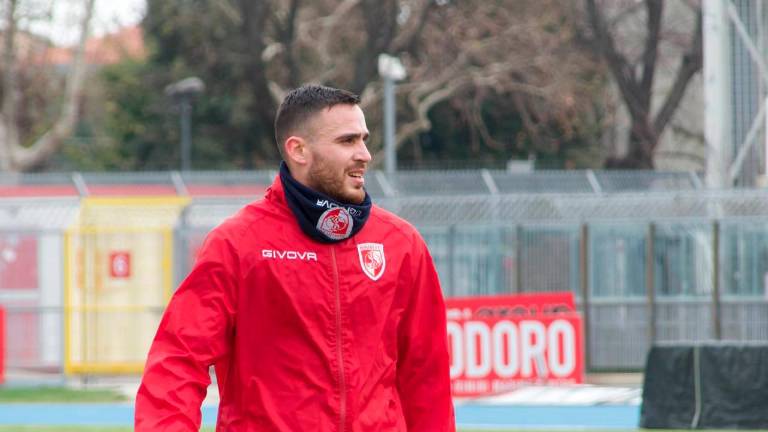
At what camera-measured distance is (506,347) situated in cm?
2014

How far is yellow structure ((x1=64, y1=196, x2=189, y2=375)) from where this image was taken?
22.7 metres

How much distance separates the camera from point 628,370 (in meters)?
22.3

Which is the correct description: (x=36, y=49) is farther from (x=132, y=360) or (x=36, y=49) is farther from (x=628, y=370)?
(x=628, y=370)

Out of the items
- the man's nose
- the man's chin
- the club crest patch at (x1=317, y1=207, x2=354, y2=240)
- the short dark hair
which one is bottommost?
the club crest patch at (x1=317, y1=207, x2=354, y2=240)

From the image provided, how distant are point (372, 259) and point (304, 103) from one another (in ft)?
1.61

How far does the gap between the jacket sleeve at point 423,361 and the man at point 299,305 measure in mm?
55

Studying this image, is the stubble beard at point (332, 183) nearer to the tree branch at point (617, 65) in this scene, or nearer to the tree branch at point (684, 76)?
the tree branch at point (617, 65)

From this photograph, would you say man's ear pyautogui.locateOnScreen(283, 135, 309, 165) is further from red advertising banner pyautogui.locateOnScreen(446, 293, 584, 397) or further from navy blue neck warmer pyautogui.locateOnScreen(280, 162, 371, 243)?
red advertising banner pyautogui.locateOnScreen(446, 293, 584, 397)

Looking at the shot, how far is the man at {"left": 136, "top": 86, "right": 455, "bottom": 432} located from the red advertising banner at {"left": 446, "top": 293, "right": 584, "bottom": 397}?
15.6 metres

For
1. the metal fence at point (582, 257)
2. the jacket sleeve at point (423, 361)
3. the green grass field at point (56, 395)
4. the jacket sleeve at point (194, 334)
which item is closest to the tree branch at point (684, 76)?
the metal fence at point (582, 257)

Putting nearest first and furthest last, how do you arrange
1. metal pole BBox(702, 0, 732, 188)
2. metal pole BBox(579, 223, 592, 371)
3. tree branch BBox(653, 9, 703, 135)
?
metal pole BBox(579, 223, 592, 371) < metal pole BBox(702, 0, 732, 188) < tree branch BBox(653, 9, 703, 135)

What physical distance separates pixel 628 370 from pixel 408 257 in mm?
18147

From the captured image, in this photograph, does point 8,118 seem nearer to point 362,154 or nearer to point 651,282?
point 651,282

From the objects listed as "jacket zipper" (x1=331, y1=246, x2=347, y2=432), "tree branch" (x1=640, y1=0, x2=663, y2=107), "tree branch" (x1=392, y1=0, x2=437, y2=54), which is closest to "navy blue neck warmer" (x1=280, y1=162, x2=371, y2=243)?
"jacket zipper" (x1=331, y1=246, x2=347, y2=432)
